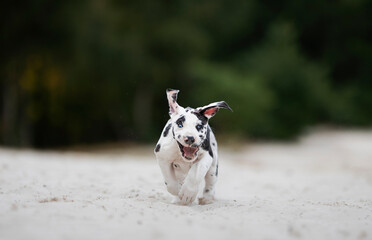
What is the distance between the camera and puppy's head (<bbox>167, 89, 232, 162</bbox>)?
502cm

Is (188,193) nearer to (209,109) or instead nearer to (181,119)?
(181,119)

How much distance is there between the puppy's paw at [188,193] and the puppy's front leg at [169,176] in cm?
17

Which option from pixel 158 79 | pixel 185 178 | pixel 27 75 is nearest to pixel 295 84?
Result: pixel 158 79

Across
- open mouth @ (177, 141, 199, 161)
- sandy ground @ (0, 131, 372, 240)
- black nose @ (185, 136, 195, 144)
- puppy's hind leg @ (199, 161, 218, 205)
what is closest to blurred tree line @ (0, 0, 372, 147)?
sandy ground @ (0, 131, 372, 240)

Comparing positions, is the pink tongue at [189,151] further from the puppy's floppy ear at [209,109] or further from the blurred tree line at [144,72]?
the blurred tree line at [144,72]

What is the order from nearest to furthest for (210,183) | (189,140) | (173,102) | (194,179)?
(189,140), (194,179), (173,102), (210,183)

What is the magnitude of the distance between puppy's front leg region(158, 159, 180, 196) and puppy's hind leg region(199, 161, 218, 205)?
485 millimetres

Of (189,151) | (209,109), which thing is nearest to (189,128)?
(189,151)

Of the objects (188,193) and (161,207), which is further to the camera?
(188,193)

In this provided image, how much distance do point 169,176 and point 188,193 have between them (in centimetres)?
36

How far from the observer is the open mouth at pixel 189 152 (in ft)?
16.9

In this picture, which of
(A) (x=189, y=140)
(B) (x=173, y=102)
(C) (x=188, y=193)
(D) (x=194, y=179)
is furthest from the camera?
(B) (x=173, y=102)

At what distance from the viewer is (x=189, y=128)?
509 centimetres

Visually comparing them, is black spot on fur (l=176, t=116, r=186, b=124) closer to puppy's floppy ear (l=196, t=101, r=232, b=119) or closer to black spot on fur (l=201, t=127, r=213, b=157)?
puppy's floppy ear (l=196, t=101, r=232, b=119)
